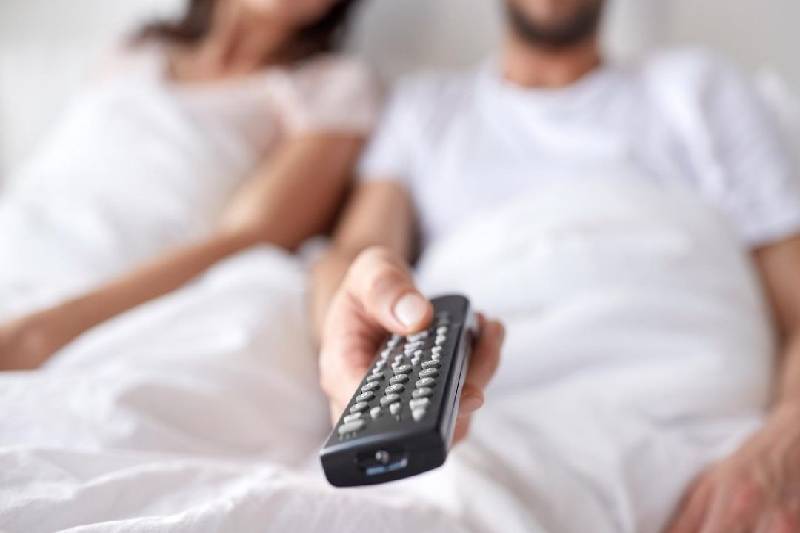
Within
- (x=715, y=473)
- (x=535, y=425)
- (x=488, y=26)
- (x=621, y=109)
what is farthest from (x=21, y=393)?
(x=488, y=26)

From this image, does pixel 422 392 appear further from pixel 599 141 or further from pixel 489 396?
pixel 599 141

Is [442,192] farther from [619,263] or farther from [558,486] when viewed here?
[558,486]

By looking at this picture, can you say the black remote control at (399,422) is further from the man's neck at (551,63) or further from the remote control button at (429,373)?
the man's neck at (551,63)

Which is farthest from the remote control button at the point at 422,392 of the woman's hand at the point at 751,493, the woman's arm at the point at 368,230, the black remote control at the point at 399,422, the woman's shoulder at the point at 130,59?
the woman's shoulder at the point at 130,59

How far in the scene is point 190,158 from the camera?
101 cm

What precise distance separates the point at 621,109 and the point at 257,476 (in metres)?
0.71

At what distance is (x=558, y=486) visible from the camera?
18.1 inches

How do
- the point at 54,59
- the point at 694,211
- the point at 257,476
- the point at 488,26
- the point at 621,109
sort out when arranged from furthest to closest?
the point at 54,59 < the point at 488,26 < the point at 621,109 < the point at 694,211 < the point at 257,476

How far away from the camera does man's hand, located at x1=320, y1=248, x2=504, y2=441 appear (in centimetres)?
43

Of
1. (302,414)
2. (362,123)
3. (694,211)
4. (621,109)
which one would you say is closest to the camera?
(302,414)

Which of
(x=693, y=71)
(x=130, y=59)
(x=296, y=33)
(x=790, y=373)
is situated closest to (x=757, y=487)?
(x=790, y=373)

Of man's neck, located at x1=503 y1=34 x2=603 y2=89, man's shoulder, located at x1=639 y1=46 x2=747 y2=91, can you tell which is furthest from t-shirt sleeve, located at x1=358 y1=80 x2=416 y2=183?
man's shoulder, located at x1=639 y1=46 x2=747 y2=91

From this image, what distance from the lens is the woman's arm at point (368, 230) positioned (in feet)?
2.53

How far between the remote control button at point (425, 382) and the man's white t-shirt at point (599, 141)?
1.83 ft
